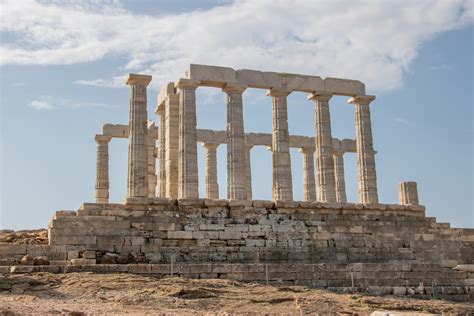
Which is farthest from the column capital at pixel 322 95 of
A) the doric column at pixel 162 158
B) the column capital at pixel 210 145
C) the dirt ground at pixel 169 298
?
the dirt ground at pixel 169 298

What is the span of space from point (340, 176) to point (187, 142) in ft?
53.0

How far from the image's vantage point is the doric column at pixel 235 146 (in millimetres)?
31719

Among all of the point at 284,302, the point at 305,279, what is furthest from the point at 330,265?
the point at 284,302

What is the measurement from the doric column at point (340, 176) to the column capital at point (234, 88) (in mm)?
13001

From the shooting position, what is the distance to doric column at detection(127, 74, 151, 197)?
30.2 metres

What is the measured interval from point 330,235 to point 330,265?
18.0 ft

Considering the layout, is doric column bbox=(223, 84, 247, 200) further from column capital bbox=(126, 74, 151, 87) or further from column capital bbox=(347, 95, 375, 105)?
column capital bbox=(347, 95, 375, 105)

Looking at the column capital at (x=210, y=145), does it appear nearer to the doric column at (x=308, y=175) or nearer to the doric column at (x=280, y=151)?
the doric column at (x=308, y=175)

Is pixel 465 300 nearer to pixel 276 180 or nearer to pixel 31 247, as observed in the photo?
pixel 276 180

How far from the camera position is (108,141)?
39.8m

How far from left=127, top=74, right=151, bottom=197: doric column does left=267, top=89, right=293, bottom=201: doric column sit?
24.0ft

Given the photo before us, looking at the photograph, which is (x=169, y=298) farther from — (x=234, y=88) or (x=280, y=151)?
(x=234, y=88)

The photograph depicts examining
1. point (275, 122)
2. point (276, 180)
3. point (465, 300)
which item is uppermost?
point (275, 122)

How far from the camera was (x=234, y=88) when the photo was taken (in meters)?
Result: 32.8
